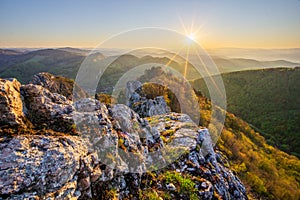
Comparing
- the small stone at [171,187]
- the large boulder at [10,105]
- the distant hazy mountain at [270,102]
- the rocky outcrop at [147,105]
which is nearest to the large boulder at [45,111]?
the large boulder at [10,105]

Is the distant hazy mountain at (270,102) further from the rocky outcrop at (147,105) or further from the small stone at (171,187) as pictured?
the small stone at (171,187)

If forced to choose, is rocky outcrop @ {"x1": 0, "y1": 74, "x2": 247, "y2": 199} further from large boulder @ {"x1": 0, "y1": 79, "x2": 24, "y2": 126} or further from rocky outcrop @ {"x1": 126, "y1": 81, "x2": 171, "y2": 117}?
rocky outcrop @ {"x1": 126, "y1": 81, "x2": 171, "y2": 117}

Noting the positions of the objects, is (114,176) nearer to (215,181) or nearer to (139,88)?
(215,181)

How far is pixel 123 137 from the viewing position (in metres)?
8.86

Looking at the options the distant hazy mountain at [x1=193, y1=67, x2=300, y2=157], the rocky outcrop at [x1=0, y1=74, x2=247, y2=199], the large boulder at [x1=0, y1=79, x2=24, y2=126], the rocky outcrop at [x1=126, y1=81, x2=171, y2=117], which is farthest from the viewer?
the distant hazy mountain at [x1=193, y1=67, x2=300, y2=157]

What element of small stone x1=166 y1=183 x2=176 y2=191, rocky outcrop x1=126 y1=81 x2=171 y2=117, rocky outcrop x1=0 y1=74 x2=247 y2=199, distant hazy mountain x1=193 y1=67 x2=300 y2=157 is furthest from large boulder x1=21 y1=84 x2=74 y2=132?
distant hazy mountain x1=193 y1=67 x2=300 y2=157

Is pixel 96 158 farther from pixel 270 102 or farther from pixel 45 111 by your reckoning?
pixel 270 102

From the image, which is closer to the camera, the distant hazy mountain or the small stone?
the small stone

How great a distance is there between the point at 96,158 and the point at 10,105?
3.26 meters

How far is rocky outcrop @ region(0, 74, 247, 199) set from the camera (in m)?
4.94

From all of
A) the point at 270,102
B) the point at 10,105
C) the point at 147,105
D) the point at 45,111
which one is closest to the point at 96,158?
the point at 45,111

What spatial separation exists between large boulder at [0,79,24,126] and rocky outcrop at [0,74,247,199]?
0.16 metres

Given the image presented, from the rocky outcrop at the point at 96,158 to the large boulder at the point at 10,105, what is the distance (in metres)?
0.16

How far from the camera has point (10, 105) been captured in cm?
617
